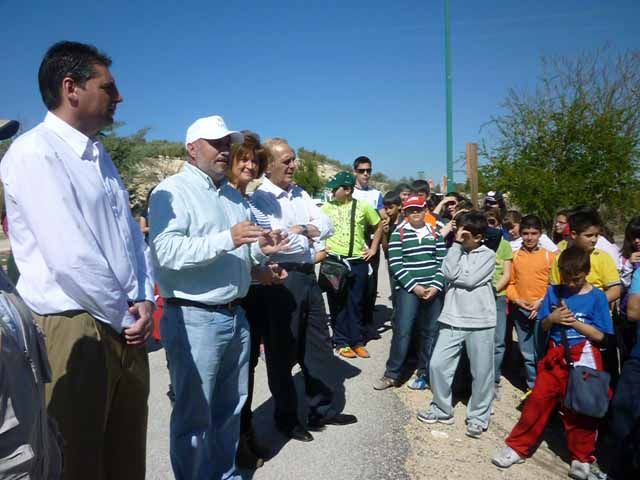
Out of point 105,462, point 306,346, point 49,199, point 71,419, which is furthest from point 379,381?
point 49,199

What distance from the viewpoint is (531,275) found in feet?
14.7

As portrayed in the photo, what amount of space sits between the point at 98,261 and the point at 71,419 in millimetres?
648

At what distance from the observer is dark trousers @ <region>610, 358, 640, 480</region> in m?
2.87

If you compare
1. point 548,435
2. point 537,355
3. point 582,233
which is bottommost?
point 548,435

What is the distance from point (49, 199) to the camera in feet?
5.65

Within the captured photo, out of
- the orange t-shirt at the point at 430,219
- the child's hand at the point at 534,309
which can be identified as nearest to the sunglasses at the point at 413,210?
the orange t-shirt at the point at 430,219

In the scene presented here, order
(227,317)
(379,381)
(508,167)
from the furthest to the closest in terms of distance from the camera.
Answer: (508,167) < (379,381) < (227,317)

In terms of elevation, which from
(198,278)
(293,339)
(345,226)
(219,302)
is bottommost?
(293,339)

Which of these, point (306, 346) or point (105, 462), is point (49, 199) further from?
point (306, 346)

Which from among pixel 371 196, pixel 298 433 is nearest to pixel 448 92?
pixel 371 196

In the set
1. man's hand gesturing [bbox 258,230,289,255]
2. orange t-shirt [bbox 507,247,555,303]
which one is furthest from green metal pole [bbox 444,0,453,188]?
man's hand gesturing [bbox 258,230,289,255]

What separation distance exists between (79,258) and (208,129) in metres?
1.11

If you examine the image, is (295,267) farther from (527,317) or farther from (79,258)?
(527,317)

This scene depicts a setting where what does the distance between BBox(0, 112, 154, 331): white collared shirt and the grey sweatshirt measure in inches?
108
